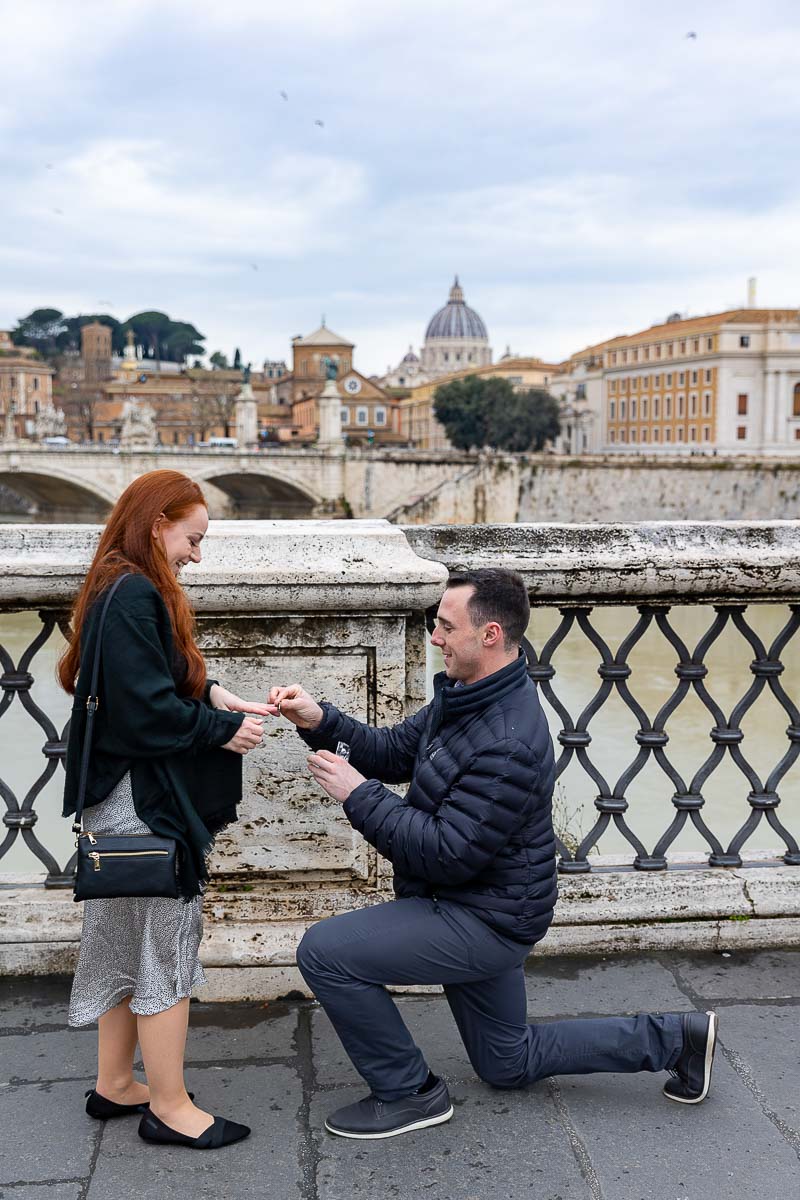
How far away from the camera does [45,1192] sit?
1714 millimetres

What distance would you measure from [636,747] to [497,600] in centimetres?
839

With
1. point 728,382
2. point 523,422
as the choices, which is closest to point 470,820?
point 728,382

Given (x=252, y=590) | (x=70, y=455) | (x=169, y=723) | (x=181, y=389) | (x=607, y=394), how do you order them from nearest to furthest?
(x=169, y=723) → (x=252, y=590) → (x=70, y=455) → (x=607, y=394) → (x=181, y=389)

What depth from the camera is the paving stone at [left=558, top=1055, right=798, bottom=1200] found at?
67.9 inches

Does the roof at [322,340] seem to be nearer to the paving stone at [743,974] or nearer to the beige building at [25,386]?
the beige building at [25,386]

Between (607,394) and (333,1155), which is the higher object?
(607,394)

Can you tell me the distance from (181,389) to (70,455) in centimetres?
4575

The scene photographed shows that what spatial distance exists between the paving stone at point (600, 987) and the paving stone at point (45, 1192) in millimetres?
877

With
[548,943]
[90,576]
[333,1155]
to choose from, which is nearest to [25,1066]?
[333,1155]

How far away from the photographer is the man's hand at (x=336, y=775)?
193 cm

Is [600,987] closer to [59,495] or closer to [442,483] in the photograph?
[442,483]

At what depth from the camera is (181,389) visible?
3243 inches

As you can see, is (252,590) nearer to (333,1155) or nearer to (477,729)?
(477,729)

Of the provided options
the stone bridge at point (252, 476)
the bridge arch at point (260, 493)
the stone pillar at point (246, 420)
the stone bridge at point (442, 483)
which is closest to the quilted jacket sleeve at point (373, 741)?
the stone bridge at point (252, 476)
